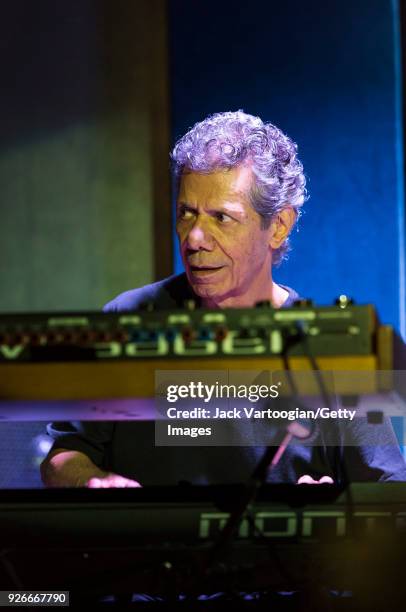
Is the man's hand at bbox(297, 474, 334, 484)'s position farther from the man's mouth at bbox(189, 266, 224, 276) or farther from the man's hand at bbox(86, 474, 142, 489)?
the man's mouth at bbox(189, 266, 224, 276)

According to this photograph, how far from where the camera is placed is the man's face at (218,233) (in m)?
2.05

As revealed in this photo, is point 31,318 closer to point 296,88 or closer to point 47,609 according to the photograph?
point 47,609

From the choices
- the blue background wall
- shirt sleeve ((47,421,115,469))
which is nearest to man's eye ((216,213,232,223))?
shirt sleeve ((47,421,115,469))

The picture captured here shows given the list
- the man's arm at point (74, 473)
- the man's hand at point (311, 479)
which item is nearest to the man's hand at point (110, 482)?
the man's arm at point (74, 473)

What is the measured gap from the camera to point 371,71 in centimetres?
302

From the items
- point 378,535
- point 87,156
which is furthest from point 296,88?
point 378,535

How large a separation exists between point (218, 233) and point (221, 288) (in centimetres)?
13

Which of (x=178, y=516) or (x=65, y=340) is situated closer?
(x=65, y=340)

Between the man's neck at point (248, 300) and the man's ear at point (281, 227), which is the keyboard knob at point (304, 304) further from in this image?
the man's ear at point (281, 227)

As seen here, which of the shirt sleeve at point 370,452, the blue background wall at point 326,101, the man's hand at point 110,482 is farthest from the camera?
the blue background wall at point 326,101

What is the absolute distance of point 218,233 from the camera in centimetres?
206

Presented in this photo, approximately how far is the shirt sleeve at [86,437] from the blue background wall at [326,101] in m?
1.12

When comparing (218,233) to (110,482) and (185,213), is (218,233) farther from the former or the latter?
(110,482)

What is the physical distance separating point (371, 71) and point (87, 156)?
41.2 inches
